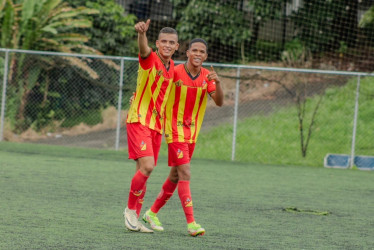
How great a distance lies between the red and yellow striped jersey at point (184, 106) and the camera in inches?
256

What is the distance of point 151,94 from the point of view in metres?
6.32

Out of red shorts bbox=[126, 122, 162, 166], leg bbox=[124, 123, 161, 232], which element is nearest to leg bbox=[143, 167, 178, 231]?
leg bbox=[124, 123, 161, 232]

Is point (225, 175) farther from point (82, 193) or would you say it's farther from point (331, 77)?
point (331, 77)

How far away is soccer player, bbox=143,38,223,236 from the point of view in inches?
254

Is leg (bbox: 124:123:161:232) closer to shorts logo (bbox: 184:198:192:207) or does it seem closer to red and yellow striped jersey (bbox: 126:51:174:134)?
red and yellow striped jersey (bbox: 126:51:174:134)

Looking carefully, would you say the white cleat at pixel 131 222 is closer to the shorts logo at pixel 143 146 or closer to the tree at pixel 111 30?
the shorts logo at pixel 143 146

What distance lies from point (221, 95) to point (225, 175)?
5.74 metres

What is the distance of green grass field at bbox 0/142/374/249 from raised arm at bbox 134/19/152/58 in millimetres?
1487

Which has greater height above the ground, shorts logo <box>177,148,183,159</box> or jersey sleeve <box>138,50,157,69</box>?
jersey sleeve <box>138,50,157,69</box>

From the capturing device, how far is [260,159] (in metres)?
16.0

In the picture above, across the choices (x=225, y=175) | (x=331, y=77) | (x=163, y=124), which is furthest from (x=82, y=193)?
(x=331, y=77)

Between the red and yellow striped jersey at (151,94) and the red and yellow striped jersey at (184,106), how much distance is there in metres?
0.15

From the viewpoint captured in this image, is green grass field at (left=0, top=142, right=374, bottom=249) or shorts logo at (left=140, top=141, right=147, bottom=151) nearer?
green grass field at (left=0, top=142, right=374, bottom=249)

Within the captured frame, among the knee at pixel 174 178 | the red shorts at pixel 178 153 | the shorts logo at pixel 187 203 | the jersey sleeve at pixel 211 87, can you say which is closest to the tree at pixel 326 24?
the jersey sleeve at pixel 211 87
